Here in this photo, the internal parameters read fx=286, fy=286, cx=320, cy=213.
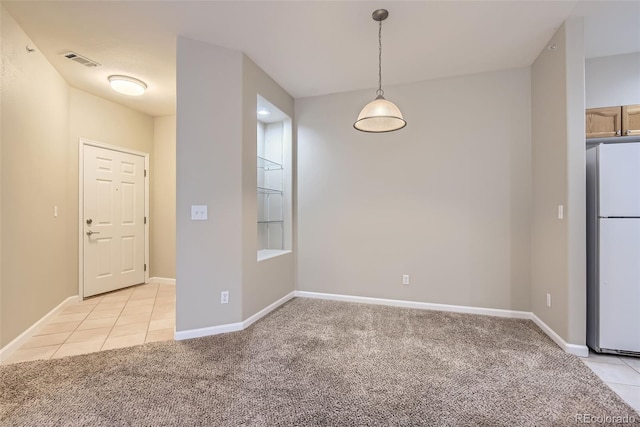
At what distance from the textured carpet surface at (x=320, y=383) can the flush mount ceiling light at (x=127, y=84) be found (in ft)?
9.63

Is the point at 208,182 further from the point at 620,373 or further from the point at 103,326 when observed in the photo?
the point at 620,373

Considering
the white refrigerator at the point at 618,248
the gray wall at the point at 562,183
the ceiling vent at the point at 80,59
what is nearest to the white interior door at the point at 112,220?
the ceiling vent at the point at 80,59

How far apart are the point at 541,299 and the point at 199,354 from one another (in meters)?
3.32

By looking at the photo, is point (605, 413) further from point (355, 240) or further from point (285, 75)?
point (285, 75)

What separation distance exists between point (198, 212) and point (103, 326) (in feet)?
5.43

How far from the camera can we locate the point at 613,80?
2.97m

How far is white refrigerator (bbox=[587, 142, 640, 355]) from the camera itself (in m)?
2.29

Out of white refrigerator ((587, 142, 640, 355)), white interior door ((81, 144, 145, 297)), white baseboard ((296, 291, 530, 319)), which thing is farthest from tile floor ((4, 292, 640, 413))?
white baseboard ((296, 291, 530, 319))

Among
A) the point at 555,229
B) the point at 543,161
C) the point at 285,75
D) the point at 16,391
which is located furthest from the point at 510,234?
the point at 16,391

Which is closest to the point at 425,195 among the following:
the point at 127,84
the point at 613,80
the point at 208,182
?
the point at 613,80

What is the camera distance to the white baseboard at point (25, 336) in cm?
237

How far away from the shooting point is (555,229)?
2631 millimetres

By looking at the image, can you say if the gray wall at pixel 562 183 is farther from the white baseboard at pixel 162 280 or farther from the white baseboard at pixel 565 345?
the white baseboard at pixel 162 280

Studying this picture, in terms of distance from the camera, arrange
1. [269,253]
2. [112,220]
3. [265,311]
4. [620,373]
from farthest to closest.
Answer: [112,220] < [269,253] < [265,311] < [620,373]
